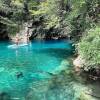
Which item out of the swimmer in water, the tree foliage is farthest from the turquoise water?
the tree foliage

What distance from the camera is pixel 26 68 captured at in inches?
800

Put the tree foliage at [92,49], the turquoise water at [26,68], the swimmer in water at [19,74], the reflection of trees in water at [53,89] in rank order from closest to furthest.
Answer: the reflection of trees in water at [53,89], the tree foliage at [92,49], the turquoise water at [26,68], the swimmer in water at [19,74]

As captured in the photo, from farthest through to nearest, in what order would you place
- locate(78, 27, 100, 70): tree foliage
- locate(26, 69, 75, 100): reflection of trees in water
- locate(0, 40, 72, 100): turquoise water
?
locate(0, 40, 72, 100): turquoise water < locate(78, 27, 100, 70): tree foliage < locate(26, 69, 75, 100): reflection of trees in water

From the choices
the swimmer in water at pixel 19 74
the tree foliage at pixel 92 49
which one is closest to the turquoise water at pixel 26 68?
the swimmer in water at pixel 19 74

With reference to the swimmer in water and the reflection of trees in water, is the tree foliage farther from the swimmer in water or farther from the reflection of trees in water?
the swimmer in water

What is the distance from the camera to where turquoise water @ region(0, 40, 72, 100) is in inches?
602

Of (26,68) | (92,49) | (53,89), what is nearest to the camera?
(92,49)

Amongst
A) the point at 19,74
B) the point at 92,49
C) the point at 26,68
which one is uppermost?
the point at 92,49

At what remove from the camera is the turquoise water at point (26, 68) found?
50.1 feet

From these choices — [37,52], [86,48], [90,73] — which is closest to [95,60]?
[86,48]

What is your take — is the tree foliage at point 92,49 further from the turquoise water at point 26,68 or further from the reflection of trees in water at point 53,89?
the turquoise water at point 26,68

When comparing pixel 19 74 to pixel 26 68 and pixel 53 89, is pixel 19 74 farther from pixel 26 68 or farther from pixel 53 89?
pixel 53 89

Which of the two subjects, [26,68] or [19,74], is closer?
[19,74]

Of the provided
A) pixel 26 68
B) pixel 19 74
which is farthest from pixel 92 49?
pixel 26 68
